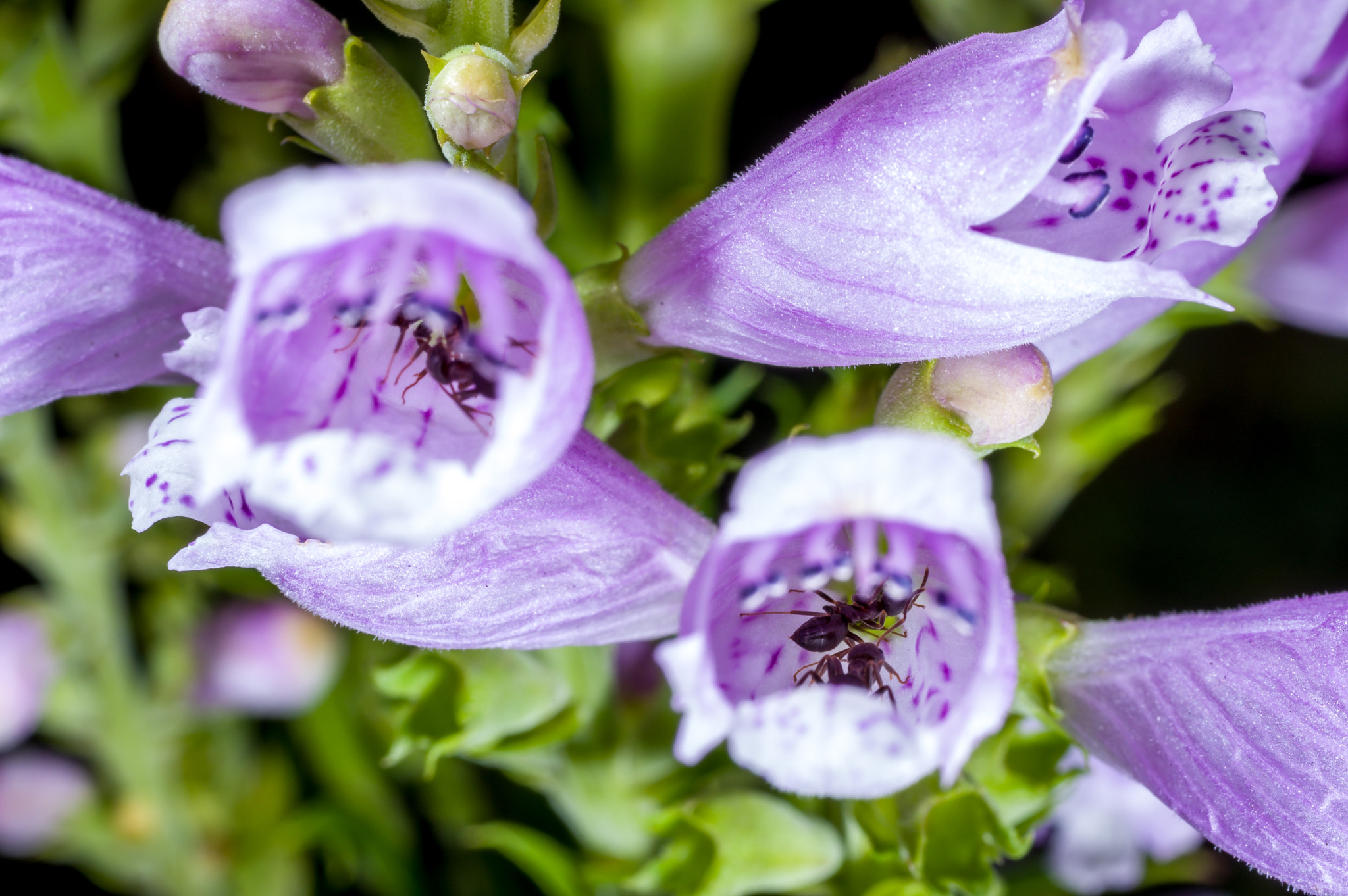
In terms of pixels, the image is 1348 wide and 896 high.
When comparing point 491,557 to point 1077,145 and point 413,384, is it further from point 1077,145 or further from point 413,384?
A: point 1077,145

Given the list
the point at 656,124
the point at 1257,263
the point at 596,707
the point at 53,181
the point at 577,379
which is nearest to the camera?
the point at 577,379

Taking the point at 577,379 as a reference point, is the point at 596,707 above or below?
below

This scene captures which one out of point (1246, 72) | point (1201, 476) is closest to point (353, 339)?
point (1246, 72)

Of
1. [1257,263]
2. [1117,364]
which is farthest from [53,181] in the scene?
[1257,263]

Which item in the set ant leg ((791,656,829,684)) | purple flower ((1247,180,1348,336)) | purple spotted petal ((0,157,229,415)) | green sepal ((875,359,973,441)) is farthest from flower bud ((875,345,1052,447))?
purple flower ((1247,180,1348,336))

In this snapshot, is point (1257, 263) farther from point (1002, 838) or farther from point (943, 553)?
point (943, 553)

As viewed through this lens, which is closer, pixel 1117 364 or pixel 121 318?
pixel 121 318
